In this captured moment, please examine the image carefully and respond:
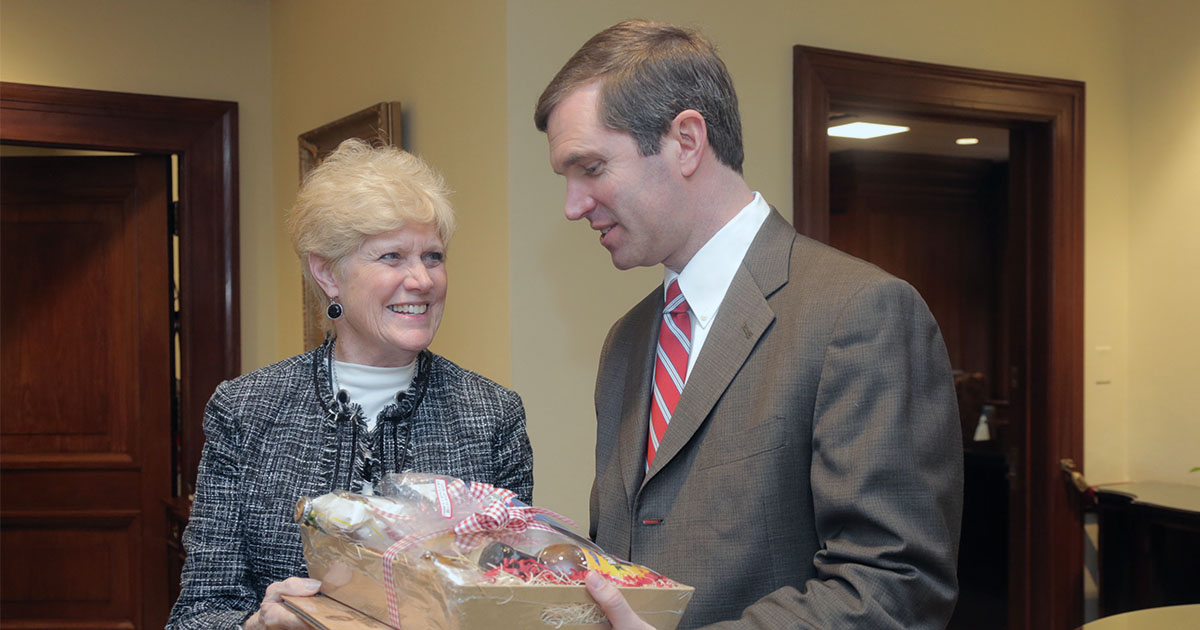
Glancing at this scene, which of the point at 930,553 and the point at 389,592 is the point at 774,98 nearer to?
the point at 930,553

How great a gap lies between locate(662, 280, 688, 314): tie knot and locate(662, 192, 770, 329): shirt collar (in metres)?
0.04

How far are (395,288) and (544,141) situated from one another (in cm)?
109

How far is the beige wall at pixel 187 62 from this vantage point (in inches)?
150

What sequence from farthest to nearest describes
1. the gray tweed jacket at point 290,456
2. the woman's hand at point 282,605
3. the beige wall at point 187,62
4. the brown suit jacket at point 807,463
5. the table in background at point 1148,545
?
the beige wall at point 187,62 → the table in background at point 1148,545 → the gray tweed jacket at point 290,456 → the woman's hand at point 282,605 → the brown suit jacket at point 807,463

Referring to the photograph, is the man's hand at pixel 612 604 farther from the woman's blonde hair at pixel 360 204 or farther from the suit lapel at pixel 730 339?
the woman's blonde hair at pixel 360 204

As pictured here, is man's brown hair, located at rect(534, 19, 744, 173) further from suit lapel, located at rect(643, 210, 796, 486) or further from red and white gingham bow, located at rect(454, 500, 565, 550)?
red and white gingham bow, located at rect(454, 500, 565, 550)

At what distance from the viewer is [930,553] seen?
44.0 inches

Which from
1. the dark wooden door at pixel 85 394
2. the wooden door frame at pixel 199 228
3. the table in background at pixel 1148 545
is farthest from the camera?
the dark wooden door at pixel 85 394

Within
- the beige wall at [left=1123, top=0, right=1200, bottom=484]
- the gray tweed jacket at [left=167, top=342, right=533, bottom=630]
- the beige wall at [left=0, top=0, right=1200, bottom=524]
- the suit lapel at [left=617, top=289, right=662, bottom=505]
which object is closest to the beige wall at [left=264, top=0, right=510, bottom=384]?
the beige wall at [left=0, top=0, right=1200, bottom=524]

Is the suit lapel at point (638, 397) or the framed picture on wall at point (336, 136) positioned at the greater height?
the framed picture on wall at point (336, 136)

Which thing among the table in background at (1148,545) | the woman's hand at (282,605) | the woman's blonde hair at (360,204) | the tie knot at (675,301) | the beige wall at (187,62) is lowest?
the table in background at (1148,545)

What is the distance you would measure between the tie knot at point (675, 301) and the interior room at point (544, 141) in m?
1.14

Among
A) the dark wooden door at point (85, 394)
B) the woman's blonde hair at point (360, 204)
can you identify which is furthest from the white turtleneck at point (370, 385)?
the dark wooden door at point (85, 394)

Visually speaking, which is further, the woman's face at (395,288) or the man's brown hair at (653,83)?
the woman's face at (395,288)
